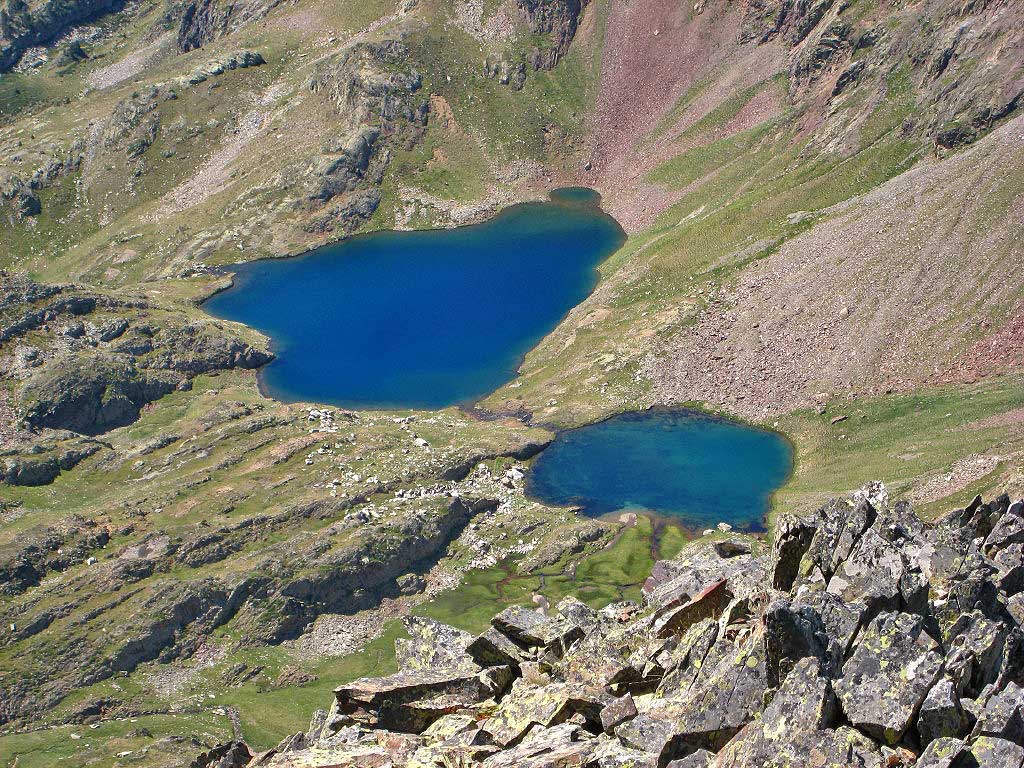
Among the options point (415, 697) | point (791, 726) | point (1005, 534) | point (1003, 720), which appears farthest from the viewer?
point (1005, 534)

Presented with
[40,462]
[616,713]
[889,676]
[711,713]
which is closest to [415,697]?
[616,713]

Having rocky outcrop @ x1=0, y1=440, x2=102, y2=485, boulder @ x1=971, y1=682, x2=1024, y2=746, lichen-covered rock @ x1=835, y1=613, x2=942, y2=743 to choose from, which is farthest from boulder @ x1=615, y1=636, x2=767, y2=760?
rocky outcrop @ x1=0, y1=440, x2=102, y2=485

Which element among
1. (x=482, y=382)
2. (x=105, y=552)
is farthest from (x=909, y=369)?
(x=105, y=552)

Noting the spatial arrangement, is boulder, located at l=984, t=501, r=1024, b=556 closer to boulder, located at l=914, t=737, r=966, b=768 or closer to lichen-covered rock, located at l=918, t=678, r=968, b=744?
lichen-covered rock, located at l=918, t=678, r=968, b=744

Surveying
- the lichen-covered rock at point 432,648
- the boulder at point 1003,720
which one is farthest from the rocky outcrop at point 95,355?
the boulder at point 1003,720

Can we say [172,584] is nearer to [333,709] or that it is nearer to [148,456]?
[148,456]

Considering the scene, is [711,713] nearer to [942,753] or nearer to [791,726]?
[791,726]
